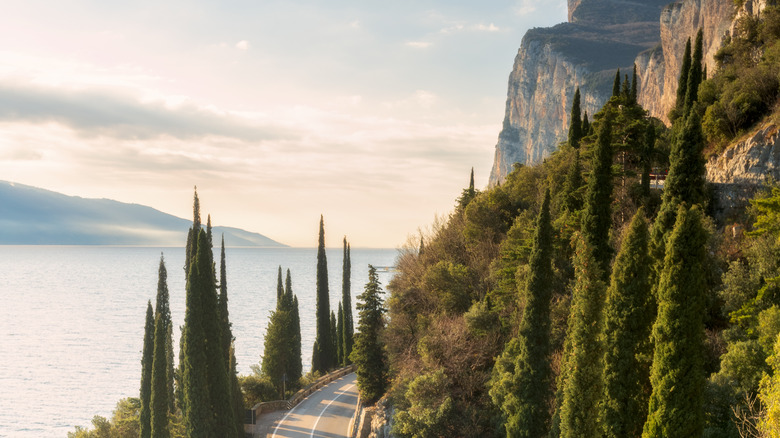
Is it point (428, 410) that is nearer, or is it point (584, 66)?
point (428, 410)

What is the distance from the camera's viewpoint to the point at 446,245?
140 feet

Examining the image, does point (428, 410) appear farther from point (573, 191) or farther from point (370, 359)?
point (573, 191)

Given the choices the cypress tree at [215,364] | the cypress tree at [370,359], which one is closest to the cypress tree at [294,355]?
the cypress tree at [370,359]

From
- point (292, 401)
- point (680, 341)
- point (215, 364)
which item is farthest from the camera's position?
point (292, 401)

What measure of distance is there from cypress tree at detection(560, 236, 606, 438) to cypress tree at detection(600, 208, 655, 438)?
0.75 m

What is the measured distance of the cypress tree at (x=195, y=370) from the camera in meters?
30.9

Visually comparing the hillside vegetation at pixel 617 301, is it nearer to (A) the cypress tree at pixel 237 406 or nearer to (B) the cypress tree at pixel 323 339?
(A) the cypress tree at pixel 237 406

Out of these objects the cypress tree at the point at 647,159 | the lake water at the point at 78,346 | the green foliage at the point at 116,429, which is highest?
the cypress tree at the point at 647,159

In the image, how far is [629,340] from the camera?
1950cm

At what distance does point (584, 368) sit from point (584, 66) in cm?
14526

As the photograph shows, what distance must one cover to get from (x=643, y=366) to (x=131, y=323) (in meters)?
106

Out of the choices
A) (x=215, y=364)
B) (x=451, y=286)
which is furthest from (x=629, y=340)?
(x=215, y=364)

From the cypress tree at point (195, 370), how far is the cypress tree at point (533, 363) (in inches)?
655

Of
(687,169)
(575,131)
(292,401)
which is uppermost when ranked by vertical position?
(575,131)
